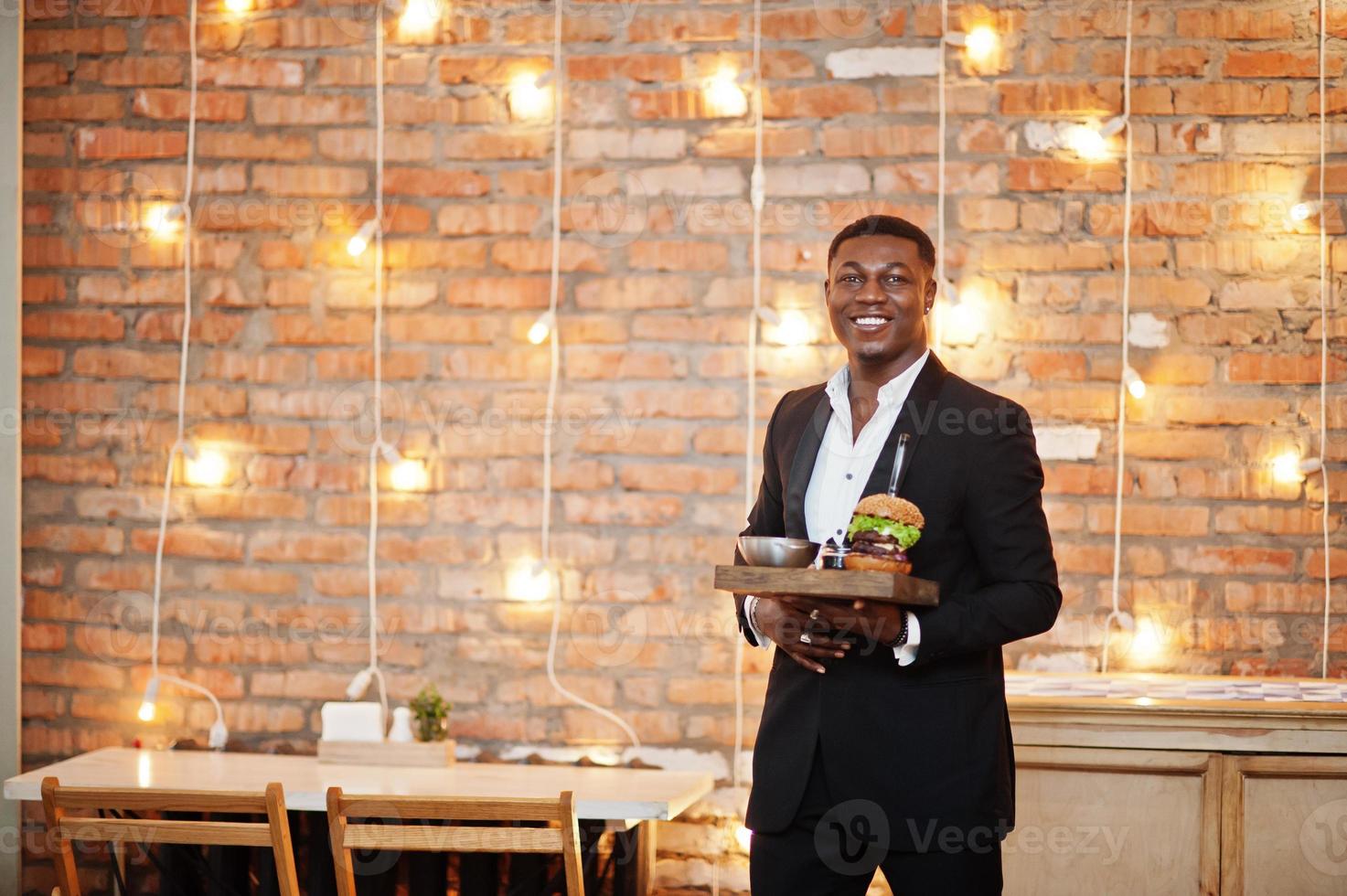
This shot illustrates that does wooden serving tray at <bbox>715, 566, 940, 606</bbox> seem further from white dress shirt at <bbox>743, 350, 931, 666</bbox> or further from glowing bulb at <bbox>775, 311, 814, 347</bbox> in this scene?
glowing bulb at <bbox>775, 311, 814, 347</bbox>

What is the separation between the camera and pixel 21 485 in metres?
3.34

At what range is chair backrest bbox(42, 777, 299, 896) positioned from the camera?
2.38 meters

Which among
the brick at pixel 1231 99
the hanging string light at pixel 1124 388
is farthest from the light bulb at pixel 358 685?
the brick at pixel 1231 99

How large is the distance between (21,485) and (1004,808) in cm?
257

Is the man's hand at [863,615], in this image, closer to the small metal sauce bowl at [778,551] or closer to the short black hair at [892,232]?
the small metal sauce bowl at [778,551]

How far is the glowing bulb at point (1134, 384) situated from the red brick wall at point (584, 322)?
30mm

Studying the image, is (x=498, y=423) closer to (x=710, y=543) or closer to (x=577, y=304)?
(x=577, y=304)

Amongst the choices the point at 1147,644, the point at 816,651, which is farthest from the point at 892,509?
the point at 1147,644

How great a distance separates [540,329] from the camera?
3.18 m

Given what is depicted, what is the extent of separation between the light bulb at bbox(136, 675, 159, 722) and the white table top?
0.09m

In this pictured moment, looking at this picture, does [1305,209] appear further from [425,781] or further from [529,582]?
[425,781]

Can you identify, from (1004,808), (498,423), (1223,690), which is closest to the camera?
(1004,808)

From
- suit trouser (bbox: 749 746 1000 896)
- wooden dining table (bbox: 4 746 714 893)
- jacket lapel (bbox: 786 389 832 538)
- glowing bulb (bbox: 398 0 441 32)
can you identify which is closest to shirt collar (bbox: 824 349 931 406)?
jacket lapel (bbox: 786 389 832 538)

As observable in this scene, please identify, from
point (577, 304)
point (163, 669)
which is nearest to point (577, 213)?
point (577, 304)
